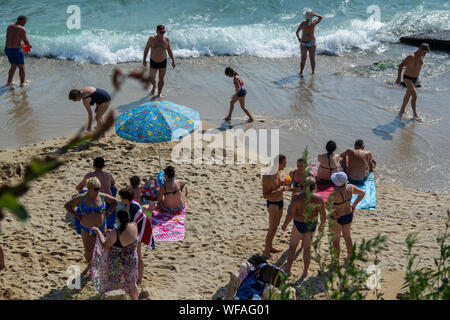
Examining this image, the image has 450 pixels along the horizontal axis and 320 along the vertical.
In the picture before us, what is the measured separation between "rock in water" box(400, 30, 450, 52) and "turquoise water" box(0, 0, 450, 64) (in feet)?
1.89

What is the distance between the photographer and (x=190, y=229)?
23.0 feet

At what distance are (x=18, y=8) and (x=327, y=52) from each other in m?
10.5

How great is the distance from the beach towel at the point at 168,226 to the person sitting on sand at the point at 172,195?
0.24ft

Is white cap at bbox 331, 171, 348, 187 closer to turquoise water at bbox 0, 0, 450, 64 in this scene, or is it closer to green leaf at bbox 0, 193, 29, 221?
green leaf at bbox 0, 193, 29, 221

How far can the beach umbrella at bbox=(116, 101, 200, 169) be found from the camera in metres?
6.96

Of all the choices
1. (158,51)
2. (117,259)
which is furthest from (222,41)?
(117,259)

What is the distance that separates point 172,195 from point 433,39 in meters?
11.8

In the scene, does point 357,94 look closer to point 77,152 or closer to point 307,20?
point 307,20

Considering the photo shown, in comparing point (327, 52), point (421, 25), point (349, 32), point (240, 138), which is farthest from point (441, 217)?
point (421, 25)

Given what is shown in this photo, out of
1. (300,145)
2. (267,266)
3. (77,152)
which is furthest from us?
(300,145)

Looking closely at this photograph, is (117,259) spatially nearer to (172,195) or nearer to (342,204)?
(172,195)

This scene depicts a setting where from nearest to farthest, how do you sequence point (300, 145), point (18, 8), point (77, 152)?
point (77, 152)
point (300, 145)
point (18, 8)

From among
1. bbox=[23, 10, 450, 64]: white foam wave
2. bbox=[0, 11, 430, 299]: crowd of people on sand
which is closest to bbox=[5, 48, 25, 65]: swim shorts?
bbox=[23, 10, 450, 64]: white foam wave

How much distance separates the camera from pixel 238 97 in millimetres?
10039
